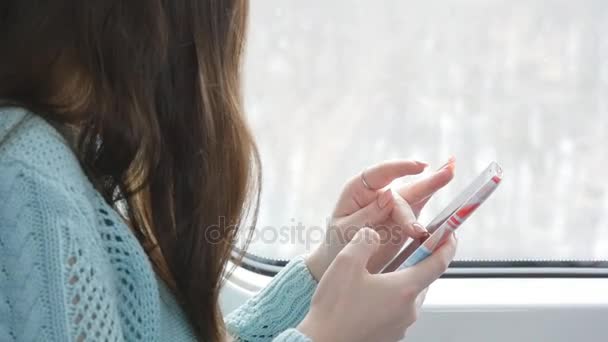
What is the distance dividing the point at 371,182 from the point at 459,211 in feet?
0.49

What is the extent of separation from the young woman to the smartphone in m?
0.02

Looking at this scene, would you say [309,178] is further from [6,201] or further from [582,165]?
→ [6,201]

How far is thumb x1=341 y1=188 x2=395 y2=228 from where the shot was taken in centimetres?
85

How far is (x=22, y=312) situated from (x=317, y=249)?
0.42 meters

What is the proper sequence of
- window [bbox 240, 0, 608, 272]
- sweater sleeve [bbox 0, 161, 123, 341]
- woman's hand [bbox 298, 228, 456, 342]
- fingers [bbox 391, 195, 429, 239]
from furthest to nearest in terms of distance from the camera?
window [bbox 240, 0, 608, 272]
fingers [bbox 391, 195, 429, 239]
woman's hand [bbox 298, 228, 456, 342]
sweater sleeve [bbox 0, 161, 123, 341]

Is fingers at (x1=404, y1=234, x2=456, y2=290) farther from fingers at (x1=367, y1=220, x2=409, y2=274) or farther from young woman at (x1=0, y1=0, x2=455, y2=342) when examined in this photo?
fingers at (x1=367, y1=220, x2=409, y2=274)

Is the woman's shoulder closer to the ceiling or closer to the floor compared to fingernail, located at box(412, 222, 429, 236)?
closer to the ceiling

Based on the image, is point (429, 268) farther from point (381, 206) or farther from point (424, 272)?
point (381, 206)

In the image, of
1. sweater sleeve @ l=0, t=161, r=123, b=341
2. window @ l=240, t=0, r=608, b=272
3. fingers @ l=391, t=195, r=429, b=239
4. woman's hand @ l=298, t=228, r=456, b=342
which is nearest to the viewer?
sweater sleeve @ l=0, t=161, r=123, b=341

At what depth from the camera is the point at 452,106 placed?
108 cm

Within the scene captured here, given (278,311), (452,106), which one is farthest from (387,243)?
(452,106)

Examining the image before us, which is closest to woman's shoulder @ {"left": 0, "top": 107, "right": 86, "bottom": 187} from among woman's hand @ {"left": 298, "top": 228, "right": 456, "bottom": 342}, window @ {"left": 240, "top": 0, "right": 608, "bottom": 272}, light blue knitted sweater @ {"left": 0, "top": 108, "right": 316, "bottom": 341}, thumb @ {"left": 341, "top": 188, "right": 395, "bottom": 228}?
light blue knitted sweater @ {"left": 0, "top": 108, "right": 316, "bottom": 341}

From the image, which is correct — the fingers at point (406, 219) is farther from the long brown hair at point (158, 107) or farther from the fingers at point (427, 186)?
the long brown hair at point (158, 107)

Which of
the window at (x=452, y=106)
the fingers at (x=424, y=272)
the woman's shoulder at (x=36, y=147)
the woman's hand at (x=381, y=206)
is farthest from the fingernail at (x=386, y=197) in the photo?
the woman's shoulder at (x=36, y=147)
